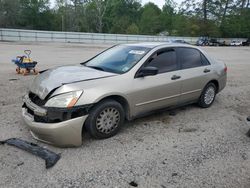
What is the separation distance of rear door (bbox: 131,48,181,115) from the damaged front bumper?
3.42ft

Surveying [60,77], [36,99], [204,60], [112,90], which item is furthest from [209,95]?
[36,99]

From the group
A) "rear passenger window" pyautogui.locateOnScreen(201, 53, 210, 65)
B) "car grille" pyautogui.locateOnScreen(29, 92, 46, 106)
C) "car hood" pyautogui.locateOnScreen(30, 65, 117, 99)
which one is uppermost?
"rear passenger window" pyautogui.locateOnScreen(201, 53, 210, 65)

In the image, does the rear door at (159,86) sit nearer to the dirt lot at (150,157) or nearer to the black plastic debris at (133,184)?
the dirt lot at (150,157)

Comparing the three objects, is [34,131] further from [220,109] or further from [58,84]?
[220,109]

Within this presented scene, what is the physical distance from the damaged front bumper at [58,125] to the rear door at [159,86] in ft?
3.42

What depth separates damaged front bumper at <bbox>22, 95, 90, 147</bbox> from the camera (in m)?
3.42

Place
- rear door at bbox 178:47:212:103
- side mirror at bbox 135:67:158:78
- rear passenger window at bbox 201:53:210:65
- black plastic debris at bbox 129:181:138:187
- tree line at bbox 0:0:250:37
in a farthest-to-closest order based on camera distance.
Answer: tree line at bbox 0:0:250:37 < rear passenger window at bbox 201:53:210:65 < rear door at bbox 178:47:212:103 < side mirror at bbox 135:67:158:78 < black plastic debris at bbox 129:181:138:187

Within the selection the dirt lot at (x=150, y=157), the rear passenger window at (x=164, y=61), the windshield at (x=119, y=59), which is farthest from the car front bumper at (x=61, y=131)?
the rear passenger window at (x=164, y=61)

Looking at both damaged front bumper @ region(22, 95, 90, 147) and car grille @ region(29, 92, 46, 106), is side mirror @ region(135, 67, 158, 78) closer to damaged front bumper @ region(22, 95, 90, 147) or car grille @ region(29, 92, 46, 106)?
damaged front bumper @ region(22, 95, 90, 147)

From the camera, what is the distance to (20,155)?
3.42 meters

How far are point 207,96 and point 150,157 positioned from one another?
2743 mm

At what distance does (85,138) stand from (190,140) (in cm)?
169

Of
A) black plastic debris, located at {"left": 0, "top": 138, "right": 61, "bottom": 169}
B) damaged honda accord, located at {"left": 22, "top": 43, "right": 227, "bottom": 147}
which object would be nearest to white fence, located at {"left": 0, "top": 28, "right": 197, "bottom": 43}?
damaged honda accord, located at {"left": 22, "top": 43, "right": 227, "bottom": 147}

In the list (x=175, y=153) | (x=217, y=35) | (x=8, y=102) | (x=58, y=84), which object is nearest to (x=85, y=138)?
(x=58, y=84)
